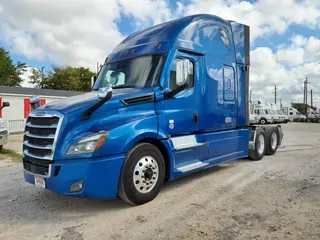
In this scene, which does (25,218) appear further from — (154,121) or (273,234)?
(273,234)

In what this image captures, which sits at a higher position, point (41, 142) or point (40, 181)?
point (41, 142)

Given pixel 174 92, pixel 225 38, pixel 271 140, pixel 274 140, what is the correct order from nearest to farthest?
pixel 174 92, pixel 225 38, pixel 271 140, pixel 274 140

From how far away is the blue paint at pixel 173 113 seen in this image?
13.4ft

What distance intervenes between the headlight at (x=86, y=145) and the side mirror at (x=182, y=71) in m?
1.89

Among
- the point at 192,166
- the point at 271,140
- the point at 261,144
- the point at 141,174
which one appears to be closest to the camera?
the point at 141,174

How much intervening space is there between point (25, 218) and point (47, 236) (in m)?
0.82

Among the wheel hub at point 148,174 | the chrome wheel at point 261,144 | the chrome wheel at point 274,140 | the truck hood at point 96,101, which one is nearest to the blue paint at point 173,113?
the truck hood at point 96,101

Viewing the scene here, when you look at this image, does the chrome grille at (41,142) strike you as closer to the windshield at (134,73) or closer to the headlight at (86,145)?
the headlight at (86,145)

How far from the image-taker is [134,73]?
5.31 m

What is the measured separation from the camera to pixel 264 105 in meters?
39.9

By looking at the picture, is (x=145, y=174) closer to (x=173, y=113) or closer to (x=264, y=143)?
(x=173, y=113)

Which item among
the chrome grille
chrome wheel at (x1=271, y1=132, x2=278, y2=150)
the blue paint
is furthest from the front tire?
chrome wheel at (x1=271, y1=132, x2=278, y2=150)

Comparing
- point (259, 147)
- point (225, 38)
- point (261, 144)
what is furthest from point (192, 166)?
point (261, 144)

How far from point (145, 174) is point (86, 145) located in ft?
3.69
